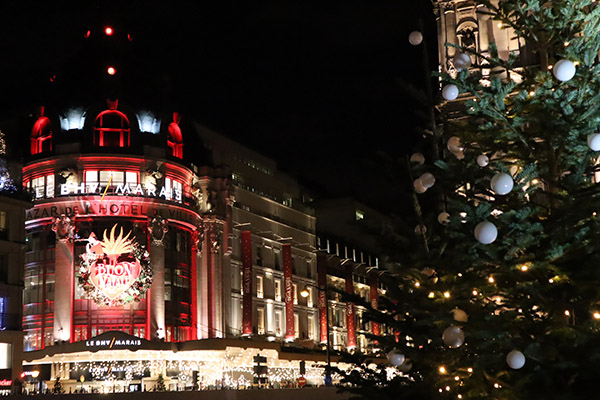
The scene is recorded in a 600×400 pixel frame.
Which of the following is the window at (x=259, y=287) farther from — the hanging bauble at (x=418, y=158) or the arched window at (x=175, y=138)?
the hanging bauble at (x=418, y=158)

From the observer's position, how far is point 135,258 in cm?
7244

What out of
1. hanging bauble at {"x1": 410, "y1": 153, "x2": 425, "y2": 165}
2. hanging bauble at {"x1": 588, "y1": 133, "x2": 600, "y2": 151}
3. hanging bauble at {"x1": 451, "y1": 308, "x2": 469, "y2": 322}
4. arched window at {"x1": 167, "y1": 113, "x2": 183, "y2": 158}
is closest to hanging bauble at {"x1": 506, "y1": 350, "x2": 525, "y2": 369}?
hanging bauble at {"x1": 451, "y1": 308, "x2": 469, "y2": 322}

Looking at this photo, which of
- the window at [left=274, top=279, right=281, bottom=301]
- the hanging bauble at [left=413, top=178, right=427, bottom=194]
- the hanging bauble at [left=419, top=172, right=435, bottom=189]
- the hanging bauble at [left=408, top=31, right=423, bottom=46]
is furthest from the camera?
the window at [left=274, top=279, right=281, bottom=301]

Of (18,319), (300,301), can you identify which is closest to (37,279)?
(18,319)

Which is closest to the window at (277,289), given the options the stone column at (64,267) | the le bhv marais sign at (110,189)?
the le bhv marais sign at (110,189)

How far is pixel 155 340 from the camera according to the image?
7225cm

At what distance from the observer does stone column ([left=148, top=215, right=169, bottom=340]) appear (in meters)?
73.5

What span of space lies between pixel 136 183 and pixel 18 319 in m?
23.0

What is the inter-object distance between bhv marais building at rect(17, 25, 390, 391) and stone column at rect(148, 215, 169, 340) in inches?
3.9

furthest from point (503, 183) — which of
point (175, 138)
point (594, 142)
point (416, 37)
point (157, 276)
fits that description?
point (175, 138)

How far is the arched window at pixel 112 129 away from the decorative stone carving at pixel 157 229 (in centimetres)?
746

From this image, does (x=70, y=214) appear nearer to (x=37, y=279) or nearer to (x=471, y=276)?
(x=37, y=279)

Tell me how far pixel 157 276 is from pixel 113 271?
15.5 feet

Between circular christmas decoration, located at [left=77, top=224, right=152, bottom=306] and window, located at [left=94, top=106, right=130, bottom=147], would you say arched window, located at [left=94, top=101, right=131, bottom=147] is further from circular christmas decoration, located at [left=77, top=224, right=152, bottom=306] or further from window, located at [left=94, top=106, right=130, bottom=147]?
circular christmas decoration, located at [left=77, top=224, right=152, bottom=306]
